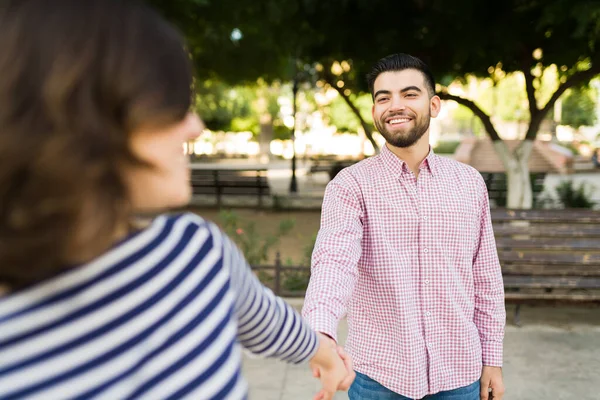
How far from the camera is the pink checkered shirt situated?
2.13m

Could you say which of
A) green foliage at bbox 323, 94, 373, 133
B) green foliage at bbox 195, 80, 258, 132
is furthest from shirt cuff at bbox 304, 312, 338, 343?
green foliage at bbox 323, 94, 373, 133

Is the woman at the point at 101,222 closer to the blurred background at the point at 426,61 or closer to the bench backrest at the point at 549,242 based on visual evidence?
the blurred background at the point at 426,61

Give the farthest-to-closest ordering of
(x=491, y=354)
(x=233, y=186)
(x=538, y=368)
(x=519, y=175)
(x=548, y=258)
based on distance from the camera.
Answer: (x=233, y=186) → (x=519, y=175) → (x=548, y=258) → (x=538, y=368) → (x=491, y=354)

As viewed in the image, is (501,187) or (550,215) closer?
(550,215)

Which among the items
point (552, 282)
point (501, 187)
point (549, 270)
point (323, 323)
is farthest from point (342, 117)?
point (323, 323)

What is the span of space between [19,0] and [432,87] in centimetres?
188

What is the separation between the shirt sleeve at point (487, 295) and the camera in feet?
7.49

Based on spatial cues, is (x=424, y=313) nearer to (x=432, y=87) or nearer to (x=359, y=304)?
(x=359, y=304)

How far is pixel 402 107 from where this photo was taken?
231cm

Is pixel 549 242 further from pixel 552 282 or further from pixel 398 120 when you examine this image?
pixel 398 120

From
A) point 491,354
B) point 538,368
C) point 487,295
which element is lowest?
point 538,368

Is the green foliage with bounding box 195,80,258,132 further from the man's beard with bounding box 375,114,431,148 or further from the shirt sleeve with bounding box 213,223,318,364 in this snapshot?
the shirt sleeve with bounding box 213,223,318,364

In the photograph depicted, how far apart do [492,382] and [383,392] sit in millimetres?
425

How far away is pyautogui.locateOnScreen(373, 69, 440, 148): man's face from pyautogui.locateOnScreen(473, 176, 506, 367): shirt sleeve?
1.02 ft
